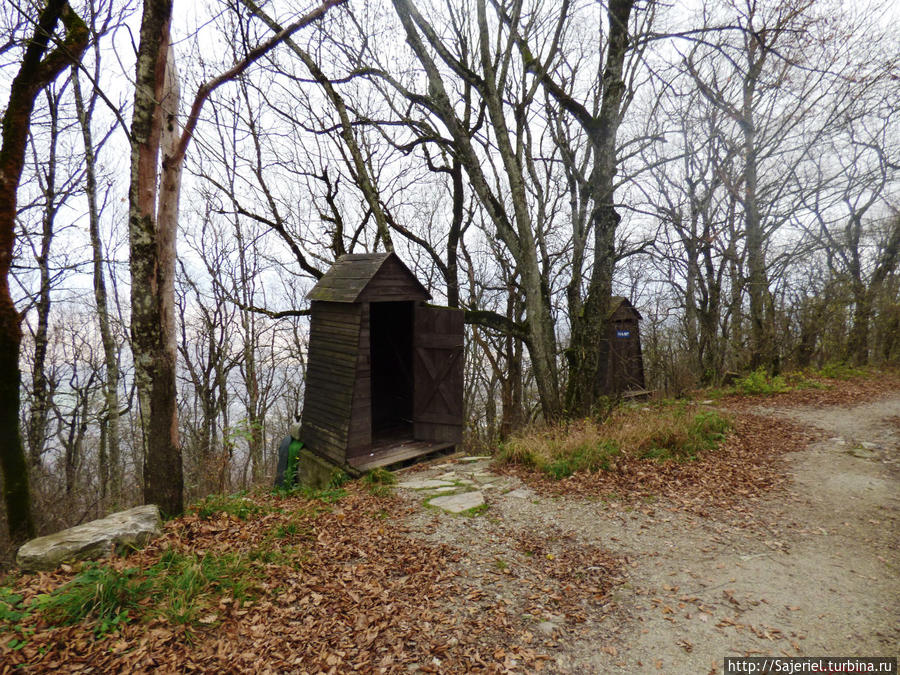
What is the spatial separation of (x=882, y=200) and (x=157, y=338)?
945 inches

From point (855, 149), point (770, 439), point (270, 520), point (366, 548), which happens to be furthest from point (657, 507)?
point (855, 149)

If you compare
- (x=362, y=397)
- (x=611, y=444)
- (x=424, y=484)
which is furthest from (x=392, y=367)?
(x=611, y=444)

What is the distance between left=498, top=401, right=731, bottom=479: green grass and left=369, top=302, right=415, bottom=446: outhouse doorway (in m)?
3.06

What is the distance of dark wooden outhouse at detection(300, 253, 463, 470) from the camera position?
6254 millimetres

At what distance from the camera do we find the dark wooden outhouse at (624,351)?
11.8 metres

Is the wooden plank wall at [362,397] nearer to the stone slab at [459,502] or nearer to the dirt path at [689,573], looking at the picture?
the dirt path at [689,573]

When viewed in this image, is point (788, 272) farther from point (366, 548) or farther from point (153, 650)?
point (153, 650)

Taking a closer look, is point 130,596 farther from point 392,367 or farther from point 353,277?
point 392,367

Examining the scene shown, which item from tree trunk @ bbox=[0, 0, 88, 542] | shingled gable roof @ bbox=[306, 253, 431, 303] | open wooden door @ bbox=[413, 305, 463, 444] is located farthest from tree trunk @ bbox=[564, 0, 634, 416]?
tree trunk @ bbox=[0, 0, 88, 542]

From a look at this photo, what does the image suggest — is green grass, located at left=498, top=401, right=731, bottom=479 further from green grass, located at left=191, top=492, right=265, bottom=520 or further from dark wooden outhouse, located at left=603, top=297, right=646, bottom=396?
dark wooden outhouse, located at left=603, top=297, right=646, bottom=396

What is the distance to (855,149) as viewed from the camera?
14805mm

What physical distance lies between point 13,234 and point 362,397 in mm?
4674

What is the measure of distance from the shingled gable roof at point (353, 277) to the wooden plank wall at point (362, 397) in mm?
352

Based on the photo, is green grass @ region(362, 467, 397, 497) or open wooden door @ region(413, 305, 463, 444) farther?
open wooden door @ region(413, 305, 463, 444)
